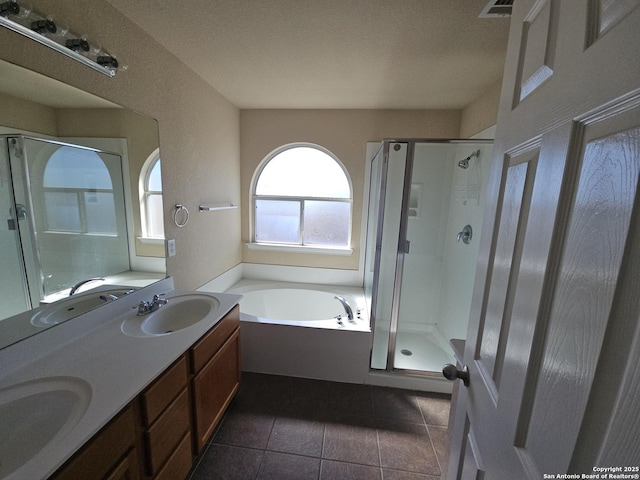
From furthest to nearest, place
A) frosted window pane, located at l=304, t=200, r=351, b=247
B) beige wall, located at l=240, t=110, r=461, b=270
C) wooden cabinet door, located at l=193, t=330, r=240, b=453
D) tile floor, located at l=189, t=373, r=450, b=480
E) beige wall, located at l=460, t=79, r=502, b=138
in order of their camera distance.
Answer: frosted window pane, located at l=304, t=200, r=351, b=247 → beige wall, located at l=240, t=110, r=461, b=270 → beige wall, located at l=460, t=79, r=502, b=138 → tile floor, located at l=189, t=373, r=450, b=480 → wooden cabinet door, located at l=193, t=330, r=240, b=453

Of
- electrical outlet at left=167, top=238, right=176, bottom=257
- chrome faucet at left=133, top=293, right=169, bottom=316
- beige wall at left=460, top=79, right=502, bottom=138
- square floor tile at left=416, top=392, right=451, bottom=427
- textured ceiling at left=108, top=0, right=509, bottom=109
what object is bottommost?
square floor tile at left=416, top=392, right=451, bottom=427

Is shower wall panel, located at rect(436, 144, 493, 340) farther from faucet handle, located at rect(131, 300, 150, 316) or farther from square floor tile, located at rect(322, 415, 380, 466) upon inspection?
faucet handle, located at rect(131, 300, 150, 316)

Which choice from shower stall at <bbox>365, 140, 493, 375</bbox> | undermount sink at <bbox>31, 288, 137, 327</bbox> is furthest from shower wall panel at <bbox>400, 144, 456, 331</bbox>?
undermount sink at <bbox>31, 288, 137, 327</bbox>

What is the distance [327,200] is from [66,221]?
2251mm

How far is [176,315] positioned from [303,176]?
78.5 inches

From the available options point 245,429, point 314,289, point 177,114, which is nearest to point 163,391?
point 245,429

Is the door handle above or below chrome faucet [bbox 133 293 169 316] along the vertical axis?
above

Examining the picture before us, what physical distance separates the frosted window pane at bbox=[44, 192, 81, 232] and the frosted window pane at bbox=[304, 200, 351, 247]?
2.12 m

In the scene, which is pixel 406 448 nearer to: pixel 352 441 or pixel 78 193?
pixel 352 441

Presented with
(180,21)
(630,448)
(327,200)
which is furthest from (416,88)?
(630,448)

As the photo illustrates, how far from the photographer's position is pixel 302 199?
10.0 ft

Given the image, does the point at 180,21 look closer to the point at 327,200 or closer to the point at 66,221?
the point at 66,221

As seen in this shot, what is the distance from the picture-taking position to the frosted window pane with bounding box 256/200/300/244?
3.11 meters

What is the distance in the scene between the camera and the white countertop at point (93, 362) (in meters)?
0.70
